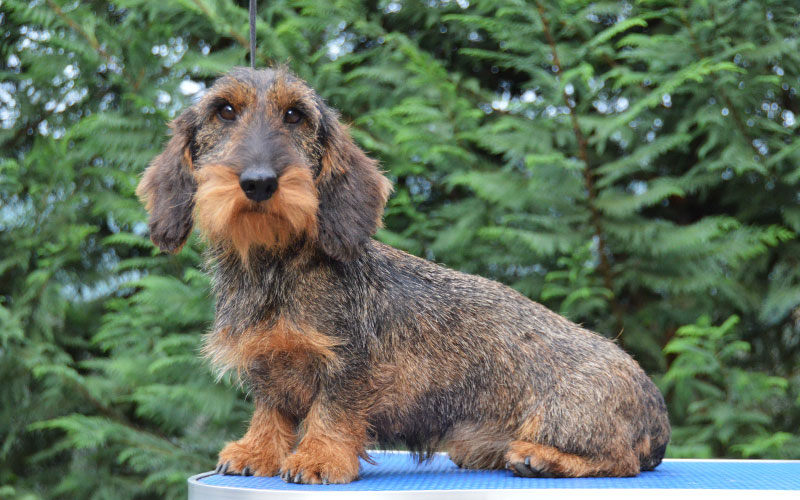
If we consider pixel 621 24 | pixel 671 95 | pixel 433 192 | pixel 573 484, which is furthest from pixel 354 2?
pixel 573 484

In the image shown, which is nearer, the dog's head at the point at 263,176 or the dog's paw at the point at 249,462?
the dog's head at the point at 263,176

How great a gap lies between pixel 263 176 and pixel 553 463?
1408mm

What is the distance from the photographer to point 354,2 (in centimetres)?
488

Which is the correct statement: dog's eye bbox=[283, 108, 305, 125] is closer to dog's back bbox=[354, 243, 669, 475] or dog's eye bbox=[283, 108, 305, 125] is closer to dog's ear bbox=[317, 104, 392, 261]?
dog's ear bbox=[317, 104, 392, 261]

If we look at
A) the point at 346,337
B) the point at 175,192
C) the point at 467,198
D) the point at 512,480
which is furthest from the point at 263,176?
the point at 467,198

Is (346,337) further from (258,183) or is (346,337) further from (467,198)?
(467,198)

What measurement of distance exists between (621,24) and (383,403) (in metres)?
2.74

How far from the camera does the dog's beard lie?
83.1 inches

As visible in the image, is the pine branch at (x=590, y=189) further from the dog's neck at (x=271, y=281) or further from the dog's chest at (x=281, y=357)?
the dog's chest at (x=281, y=357)

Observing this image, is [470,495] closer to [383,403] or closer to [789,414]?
[383,403]

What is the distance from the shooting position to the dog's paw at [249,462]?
2605 mm

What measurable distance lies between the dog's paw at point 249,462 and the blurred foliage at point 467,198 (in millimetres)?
1701

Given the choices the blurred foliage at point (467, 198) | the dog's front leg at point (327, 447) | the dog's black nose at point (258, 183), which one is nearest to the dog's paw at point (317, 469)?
the dog's front leg at point (327, 447)

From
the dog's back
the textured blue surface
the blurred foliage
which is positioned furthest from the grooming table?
the blurred foliage
